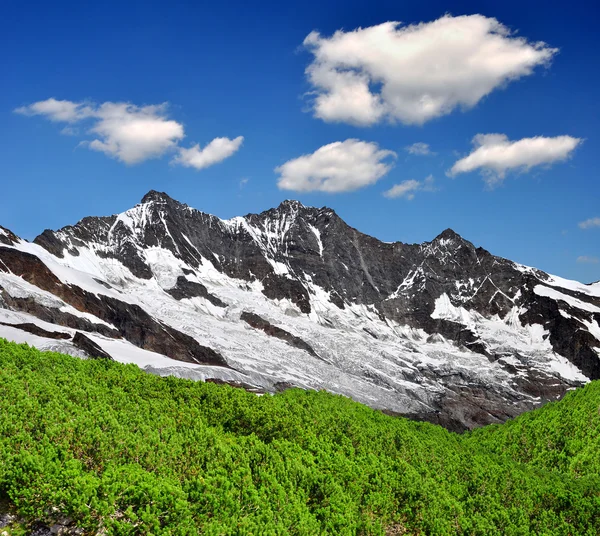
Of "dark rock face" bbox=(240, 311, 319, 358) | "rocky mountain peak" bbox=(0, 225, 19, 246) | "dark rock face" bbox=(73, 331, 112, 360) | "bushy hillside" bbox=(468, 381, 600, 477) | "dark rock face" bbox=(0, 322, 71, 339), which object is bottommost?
"bushy hillside" bbox=(468, 381, 600, 477)

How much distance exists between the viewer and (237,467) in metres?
17.8

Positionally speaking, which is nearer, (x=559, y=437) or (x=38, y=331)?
(x=559, y=437)

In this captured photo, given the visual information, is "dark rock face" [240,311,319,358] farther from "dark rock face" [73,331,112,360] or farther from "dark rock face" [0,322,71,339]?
"dark rock face" [0,322,71,339]

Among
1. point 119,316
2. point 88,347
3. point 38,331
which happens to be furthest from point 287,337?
point 38,331

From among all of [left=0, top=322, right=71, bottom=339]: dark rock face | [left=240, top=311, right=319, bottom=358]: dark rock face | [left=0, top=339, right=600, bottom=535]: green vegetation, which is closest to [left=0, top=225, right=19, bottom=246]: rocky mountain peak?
[left=0, top=322, right=71, bottom=339]: dark rock face

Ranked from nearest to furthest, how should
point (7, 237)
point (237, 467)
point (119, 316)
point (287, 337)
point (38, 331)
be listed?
point (237, 467)
point (38, 331)
point (119, 316)
point (7, 237)
point (287, 337)

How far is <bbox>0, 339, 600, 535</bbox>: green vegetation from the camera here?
14297 millimetres

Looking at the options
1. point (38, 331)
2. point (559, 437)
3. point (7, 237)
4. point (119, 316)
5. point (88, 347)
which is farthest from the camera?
point (7, 237)

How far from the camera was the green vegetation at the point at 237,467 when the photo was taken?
46.9 feet

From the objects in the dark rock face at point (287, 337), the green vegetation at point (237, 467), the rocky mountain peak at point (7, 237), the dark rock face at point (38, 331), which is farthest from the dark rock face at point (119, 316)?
the green vegetation at point (237, 467)

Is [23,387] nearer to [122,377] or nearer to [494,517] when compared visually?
[122,377]

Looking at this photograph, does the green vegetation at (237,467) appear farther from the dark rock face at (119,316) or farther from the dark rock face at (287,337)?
the dark rock face at (287,337)

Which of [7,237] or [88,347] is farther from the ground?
[7,237]

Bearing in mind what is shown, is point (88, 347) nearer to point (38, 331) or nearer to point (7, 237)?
point (38, 331)
